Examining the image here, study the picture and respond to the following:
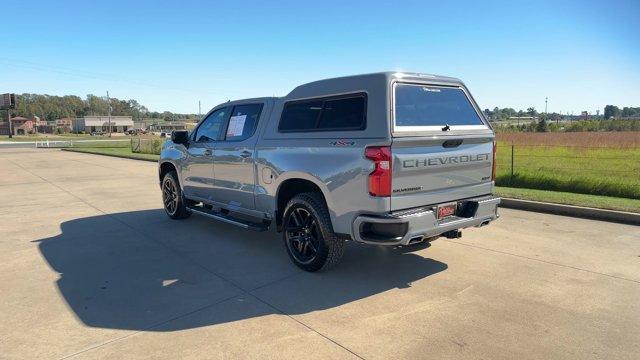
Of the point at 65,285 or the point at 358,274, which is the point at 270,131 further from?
the point at 65,285

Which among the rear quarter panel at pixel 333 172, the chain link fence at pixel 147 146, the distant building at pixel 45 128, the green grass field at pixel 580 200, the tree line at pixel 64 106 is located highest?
the tree line at pixel 64 106

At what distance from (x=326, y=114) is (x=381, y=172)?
113 cm

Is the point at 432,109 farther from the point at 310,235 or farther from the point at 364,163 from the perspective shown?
the point at 310,235

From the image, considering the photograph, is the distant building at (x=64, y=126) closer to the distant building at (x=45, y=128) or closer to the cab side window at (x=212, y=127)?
the distant building at (x=45, y=128)

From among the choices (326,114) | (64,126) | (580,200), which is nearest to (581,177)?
(580,200)

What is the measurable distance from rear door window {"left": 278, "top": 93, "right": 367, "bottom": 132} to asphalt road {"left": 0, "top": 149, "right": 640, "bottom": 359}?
1603mm

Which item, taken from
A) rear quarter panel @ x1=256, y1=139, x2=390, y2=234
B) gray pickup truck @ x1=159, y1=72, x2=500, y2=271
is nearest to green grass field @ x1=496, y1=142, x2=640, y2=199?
gray pickup truck @ x1=159, y1=72, x2=500, y2=271

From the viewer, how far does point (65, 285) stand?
4.71 meters

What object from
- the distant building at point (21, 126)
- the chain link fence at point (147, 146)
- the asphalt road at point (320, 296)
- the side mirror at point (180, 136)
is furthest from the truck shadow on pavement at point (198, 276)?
the distant building at point (21, 126)

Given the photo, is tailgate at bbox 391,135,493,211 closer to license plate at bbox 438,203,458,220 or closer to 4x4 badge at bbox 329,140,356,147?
license plate at bbox 438,203,458,220

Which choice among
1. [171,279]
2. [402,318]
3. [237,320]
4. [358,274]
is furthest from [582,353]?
[171,279]

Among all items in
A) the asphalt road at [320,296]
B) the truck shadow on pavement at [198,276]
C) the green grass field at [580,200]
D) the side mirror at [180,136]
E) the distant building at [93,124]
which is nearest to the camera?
the asphalt road at [320,296]

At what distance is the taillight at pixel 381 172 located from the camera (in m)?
4.05

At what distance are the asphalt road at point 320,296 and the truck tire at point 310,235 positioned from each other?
19cm
